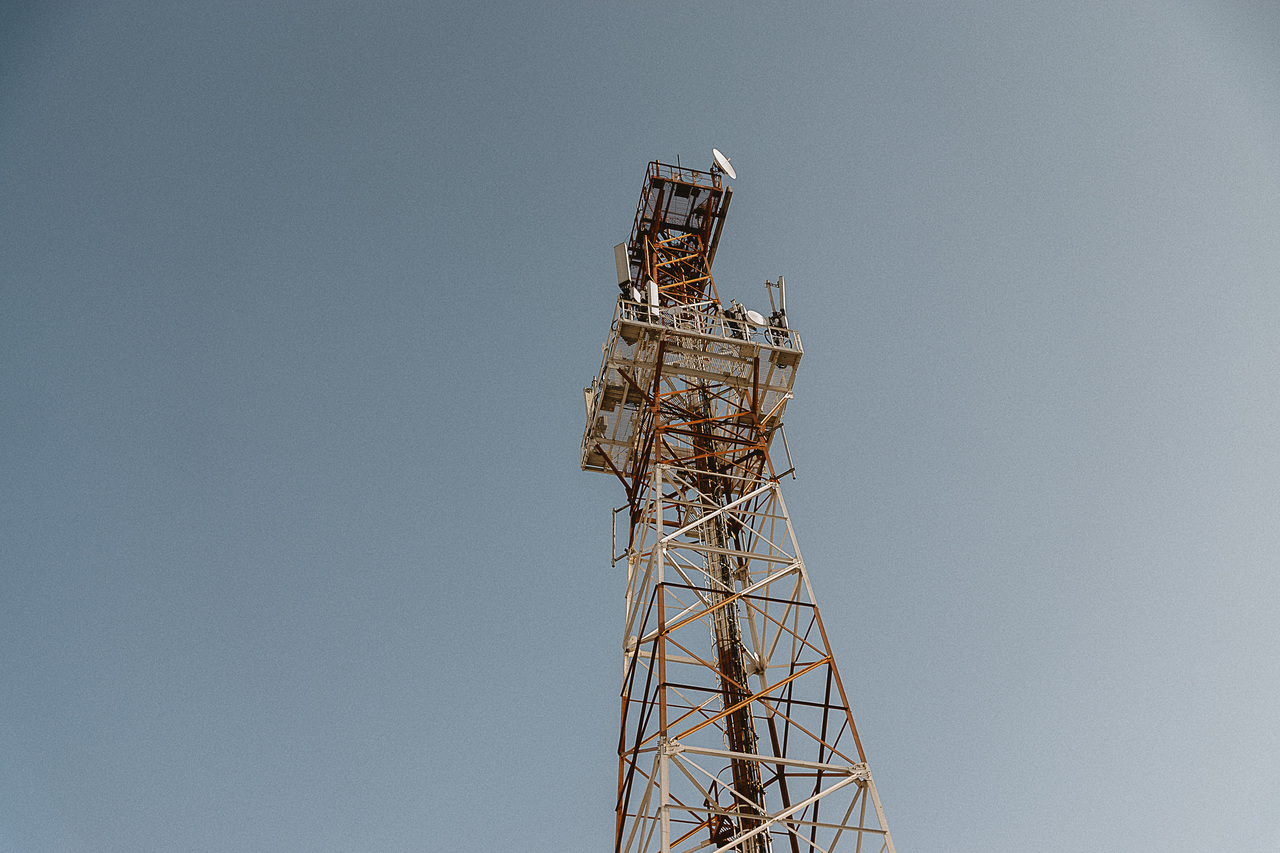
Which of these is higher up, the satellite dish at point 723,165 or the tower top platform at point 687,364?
the satellite dish at point 723,165

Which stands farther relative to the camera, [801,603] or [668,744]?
[801,603]

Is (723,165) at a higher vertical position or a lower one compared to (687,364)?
higher

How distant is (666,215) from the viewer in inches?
1309

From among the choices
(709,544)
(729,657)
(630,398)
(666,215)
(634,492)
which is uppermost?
(666,215)

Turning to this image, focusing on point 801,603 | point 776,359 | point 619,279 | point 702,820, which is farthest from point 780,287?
point 702,820

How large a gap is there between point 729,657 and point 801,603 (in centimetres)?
224

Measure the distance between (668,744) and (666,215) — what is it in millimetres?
20849

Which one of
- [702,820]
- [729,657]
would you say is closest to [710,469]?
[729,657]

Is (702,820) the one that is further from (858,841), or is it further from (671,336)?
(671,336)

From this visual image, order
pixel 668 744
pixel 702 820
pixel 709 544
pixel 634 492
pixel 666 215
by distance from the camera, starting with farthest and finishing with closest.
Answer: pixel 666 215 → pixel 634 492 → pixel 709 544 → pixel 702 820 → pixel 668 744

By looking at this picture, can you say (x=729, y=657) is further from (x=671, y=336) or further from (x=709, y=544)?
(x=671, y=336)

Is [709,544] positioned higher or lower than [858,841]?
higher

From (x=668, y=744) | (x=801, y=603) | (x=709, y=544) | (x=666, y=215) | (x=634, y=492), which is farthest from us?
(x=666, y=215)

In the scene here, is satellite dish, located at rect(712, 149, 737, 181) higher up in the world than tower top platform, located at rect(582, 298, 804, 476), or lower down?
higher up
